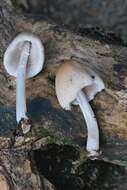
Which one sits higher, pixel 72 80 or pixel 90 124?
pixel 72 80

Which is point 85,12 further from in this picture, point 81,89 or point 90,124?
point 90,124

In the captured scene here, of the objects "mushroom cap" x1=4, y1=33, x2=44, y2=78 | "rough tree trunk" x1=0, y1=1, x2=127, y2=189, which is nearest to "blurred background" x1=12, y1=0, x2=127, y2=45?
"rough tree trunk" x1=0, y1=1, x2=127, y2=189

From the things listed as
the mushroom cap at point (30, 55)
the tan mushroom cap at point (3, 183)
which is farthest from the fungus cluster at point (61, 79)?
the tan mushroom cap at point (3, 183)

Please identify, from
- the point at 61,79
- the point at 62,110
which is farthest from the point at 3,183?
the point at 61,79

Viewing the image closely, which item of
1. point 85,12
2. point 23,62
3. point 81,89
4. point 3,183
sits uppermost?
point 85,12

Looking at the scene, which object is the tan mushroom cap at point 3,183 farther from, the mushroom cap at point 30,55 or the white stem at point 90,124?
the mushroom cap at point 30,55

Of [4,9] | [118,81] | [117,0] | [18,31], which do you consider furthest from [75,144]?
[117,0]

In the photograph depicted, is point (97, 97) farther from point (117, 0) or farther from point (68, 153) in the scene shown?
point (117, 0)
